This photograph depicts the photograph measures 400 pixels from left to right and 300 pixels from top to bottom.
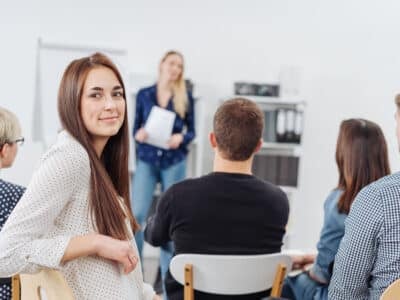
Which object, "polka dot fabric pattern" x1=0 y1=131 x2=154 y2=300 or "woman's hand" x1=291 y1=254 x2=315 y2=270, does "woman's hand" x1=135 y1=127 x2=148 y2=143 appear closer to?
"woman's hand" x1=291 y1=254 x2=315 y2=270

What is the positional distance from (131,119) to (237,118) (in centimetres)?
246

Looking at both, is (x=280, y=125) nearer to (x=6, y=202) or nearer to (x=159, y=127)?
(x=159, y=127)

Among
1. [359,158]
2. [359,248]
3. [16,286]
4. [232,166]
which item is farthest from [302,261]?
[16,286]

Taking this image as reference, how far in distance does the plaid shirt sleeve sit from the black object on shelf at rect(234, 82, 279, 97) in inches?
116

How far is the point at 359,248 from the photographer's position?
1.49 metres

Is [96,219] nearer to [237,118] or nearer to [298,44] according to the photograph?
[237,118]

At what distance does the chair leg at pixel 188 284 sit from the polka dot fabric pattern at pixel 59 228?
0.31m

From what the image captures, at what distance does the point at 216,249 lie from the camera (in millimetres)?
1785

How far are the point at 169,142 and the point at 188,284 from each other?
2.18 metres

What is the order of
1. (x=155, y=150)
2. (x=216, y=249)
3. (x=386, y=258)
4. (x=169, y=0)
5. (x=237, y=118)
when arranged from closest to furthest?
(x=386, y=258) → (x=216, y=249) → (x=237, y=118) → (x=155, y=150) → (x=169, y=0)

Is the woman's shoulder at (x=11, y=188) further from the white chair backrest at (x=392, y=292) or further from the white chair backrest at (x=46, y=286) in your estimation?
the white chair backrest at (x=392, y=292)

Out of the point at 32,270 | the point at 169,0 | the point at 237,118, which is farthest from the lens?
the point at 169,0

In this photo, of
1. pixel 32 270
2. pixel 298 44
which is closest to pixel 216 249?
pixel 32 270

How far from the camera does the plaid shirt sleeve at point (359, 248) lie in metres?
1.45
